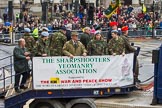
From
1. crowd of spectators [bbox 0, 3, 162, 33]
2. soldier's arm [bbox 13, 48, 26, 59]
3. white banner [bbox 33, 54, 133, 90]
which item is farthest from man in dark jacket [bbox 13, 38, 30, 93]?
crowd of spectators [bbox 0, 3, 162, 33]

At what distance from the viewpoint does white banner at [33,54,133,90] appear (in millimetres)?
13523

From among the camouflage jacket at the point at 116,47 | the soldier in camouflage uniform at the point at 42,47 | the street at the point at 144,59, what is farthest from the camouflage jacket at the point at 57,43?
the street at the point at 144,59

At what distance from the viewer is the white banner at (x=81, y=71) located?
13.5m

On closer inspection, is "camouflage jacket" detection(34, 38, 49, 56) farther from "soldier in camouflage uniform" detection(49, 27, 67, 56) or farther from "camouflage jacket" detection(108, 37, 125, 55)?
"camouflage jacket" detection(108, 37, 125, 55)

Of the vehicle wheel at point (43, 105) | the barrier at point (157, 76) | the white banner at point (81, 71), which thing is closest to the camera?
the barrier at point (157, 76)

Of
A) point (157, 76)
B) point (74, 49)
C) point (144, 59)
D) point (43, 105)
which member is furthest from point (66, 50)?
point (144, 59)

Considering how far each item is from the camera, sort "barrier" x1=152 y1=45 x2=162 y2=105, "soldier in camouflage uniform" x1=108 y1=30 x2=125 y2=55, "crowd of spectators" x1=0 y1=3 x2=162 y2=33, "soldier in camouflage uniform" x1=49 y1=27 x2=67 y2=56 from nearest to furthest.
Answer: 1. "barrier" x1=152 y1=45 x2=162 y2=105
2. "soldier in camouflage uniform" x1=108 y1=30 x2=125 y2=55
3. "soldier in camouflage uniform" x1=49 y1=27 x2=67 y2=56
4. "crowd of spectators" x1=0 y1=3 x2=162 y2=33

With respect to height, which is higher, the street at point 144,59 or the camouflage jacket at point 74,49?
the camouflage jacket at point 74,49

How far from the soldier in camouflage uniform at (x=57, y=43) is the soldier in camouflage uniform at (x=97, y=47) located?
83 centimetres

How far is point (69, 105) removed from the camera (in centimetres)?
1353

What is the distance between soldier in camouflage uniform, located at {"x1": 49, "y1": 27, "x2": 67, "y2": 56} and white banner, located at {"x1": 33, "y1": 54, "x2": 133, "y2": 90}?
2.85 feet

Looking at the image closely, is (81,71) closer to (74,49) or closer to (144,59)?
(74,49)

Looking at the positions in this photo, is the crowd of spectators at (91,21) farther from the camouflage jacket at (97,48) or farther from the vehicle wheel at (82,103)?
the vehicle wheel at (82,103)

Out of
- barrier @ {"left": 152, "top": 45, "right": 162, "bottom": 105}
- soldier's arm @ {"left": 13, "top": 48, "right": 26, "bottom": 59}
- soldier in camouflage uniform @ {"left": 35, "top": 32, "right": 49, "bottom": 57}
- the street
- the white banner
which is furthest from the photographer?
the street
